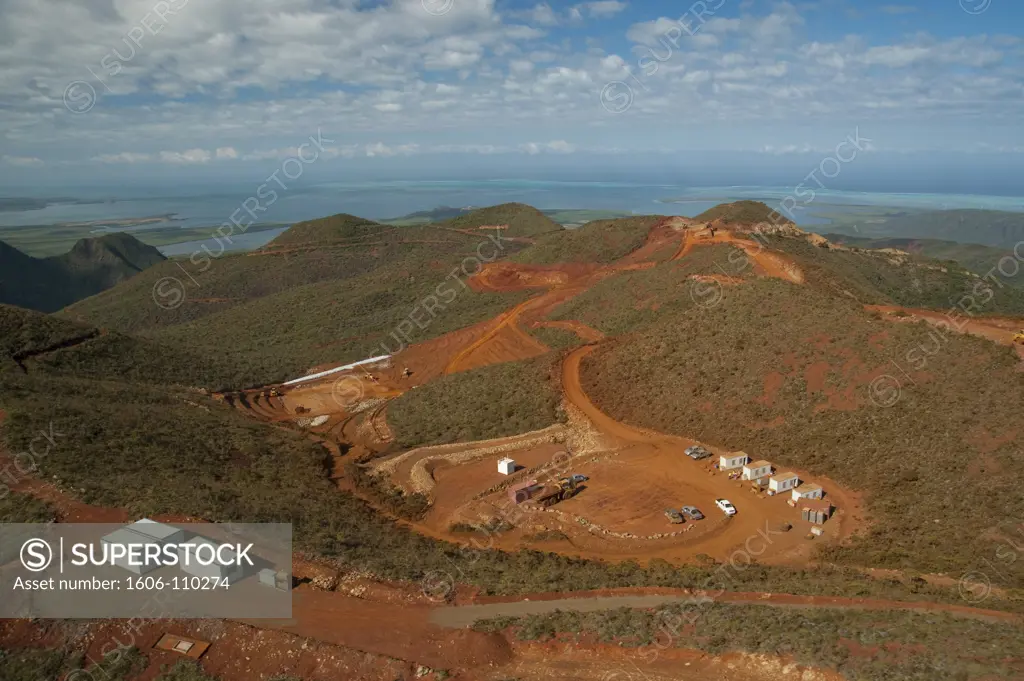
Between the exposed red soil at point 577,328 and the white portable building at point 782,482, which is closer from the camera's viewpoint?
the white portable building at point 782,482

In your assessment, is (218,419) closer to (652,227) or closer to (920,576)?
(920,576)

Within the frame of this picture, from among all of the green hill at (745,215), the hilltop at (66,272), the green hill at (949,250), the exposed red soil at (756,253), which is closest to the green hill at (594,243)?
the exposed red soil at (756,253)

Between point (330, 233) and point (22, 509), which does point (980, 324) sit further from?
point (330, 233)

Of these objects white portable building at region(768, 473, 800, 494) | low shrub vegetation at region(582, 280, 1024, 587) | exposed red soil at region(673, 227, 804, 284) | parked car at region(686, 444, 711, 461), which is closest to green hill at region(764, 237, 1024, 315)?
exposed red soil at region(673, 227, 804, 284)

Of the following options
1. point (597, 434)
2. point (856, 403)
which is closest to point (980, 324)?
point (856, 403)

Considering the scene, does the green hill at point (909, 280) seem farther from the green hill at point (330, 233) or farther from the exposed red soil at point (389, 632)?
the green hill at point (330, 233)

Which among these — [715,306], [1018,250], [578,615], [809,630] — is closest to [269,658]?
[578,615]

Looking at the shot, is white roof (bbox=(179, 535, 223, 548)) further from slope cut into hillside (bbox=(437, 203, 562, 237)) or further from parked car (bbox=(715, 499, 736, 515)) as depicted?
slope cut into hillside (bbox=(437, 203, 562, 237))
